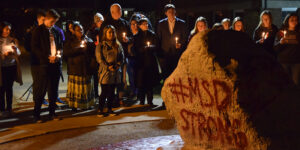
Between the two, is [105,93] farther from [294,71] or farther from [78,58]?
[294,71]

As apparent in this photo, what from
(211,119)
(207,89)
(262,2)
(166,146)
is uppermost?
(262,2)

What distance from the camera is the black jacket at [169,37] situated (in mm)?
9234

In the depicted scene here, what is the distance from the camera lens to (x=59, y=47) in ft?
26.5

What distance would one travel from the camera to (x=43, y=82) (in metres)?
7.70

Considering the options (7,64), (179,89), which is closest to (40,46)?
(7,64)

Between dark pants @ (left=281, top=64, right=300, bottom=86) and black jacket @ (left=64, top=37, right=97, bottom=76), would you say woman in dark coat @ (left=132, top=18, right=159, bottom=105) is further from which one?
dark pants @ (left=281, top=64, right=300, bottom=86)

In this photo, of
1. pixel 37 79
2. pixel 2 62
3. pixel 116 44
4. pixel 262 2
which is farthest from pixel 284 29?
pixel 262 2

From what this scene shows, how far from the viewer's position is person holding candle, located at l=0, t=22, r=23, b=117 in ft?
26.9

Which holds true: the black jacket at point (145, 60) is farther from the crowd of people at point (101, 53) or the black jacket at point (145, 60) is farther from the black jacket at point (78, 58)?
the black jacket at point (78, 58)

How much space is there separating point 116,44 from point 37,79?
5.38 feet

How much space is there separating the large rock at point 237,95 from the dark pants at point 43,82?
125 inches

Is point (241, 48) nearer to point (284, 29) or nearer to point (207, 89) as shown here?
point (207, 89)

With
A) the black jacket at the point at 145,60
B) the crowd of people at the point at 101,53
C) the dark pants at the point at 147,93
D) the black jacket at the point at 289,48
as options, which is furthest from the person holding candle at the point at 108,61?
the black jacket at the point at 289,48

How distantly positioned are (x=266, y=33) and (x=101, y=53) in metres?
3.51
